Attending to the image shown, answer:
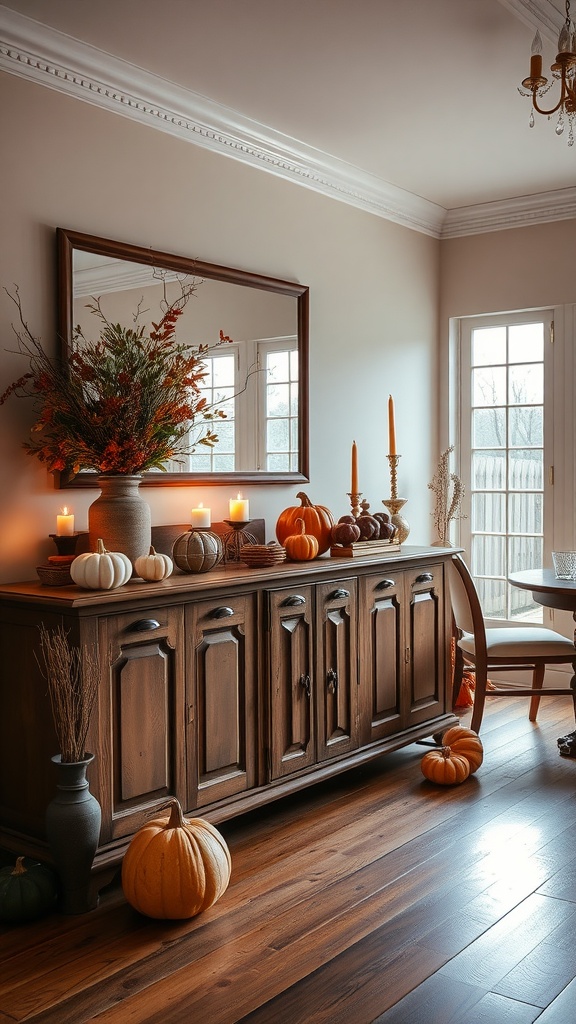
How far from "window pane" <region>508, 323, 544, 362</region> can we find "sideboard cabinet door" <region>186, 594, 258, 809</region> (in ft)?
9.75

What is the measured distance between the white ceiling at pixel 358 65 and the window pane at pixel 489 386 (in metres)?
1.31

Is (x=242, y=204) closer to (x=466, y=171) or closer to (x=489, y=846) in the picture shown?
(x=466, y=171)

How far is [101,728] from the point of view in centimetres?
282

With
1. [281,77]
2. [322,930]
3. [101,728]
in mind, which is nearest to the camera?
[322,930]

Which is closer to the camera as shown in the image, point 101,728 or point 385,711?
point 101,728

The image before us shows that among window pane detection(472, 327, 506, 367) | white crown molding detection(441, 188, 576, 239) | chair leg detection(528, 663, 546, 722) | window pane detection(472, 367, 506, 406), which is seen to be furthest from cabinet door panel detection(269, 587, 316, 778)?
white crown molding detection(441, 188, 576, 239)

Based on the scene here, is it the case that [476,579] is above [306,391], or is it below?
below

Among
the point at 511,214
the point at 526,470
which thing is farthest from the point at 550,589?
the point at 511,214

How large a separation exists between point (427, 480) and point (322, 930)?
3.50m

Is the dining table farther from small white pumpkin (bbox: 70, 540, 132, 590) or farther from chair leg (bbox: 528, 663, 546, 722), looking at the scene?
small white pumpkin (bbox: 70, 540, 132, 590)

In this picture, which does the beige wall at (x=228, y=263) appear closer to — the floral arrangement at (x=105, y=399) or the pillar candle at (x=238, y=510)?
the floral arrangement at (x=105, y=399)

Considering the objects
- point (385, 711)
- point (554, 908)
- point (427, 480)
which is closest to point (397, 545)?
point (385, 711)

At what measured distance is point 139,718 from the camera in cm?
295

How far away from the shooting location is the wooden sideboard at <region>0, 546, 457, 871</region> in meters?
2.87
